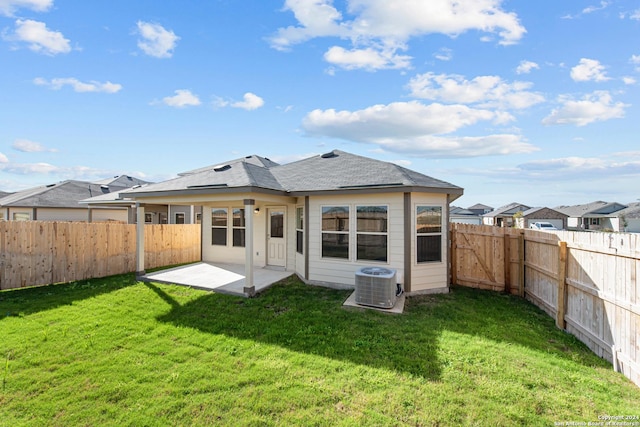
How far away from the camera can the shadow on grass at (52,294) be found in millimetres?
5977

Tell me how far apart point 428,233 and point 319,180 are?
3.48 m

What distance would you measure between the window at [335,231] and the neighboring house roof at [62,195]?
18123mm

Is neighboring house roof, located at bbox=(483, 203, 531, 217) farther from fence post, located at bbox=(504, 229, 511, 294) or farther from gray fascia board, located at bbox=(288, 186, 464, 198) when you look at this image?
gray fascia board, located at bbox=(288, 186, 464, 198)

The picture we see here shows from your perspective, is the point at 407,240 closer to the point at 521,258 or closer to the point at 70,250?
the point at 521,258

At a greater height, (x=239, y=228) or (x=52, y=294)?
(x=239, y=228)

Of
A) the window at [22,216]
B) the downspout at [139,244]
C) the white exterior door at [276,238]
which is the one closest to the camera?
the downspout at [139,244]

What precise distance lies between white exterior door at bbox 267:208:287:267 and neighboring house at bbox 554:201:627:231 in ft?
154

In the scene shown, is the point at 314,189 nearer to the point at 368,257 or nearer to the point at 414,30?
the point at 368,257

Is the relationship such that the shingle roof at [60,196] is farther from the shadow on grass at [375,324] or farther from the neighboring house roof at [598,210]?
the neighboring house roof at [598,210]

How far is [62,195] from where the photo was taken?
19.6m

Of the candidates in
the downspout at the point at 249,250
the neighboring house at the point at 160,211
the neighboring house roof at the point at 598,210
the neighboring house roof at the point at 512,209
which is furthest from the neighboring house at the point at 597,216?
the neighboring house at the point at 160,211

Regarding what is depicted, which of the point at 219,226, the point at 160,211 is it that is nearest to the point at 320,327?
the point at 219,226

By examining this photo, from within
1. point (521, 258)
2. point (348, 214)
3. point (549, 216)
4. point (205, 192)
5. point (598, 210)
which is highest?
point (205, 192)

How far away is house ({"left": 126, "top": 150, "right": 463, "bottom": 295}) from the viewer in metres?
7.14
